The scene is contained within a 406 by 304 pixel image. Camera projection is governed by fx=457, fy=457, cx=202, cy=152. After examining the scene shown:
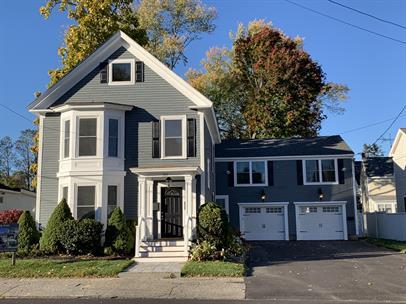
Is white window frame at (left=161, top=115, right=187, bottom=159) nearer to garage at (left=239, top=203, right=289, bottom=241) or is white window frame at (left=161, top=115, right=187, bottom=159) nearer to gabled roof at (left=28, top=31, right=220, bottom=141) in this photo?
gabled roof at (left=28, top=31, right=220, bottom=141)

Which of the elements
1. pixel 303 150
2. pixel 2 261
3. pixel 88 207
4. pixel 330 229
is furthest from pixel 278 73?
pixel 2 261

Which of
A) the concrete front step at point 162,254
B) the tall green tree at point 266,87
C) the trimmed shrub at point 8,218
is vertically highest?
the tall green tree at point 266,87

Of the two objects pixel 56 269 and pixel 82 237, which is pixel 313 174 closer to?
pixel 82 237

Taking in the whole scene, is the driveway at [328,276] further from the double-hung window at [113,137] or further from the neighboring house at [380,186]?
the neighboring house at [380,186]

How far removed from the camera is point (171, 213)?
18953mm

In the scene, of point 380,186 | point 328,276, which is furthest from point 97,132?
point 380,186

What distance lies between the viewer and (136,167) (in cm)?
1888

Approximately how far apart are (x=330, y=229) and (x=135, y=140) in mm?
14913

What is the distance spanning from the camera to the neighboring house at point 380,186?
40237mm

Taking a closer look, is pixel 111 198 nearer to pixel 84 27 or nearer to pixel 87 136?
pixel 87 136

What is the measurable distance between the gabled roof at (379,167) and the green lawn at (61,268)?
30.4 metres

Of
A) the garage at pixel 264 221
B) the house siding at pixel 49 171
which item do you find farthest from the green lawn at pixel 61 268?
the garage at pixel 264 221

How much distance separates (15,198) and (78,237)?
2473 cm

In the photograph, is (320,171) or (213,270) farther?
(320,171)
